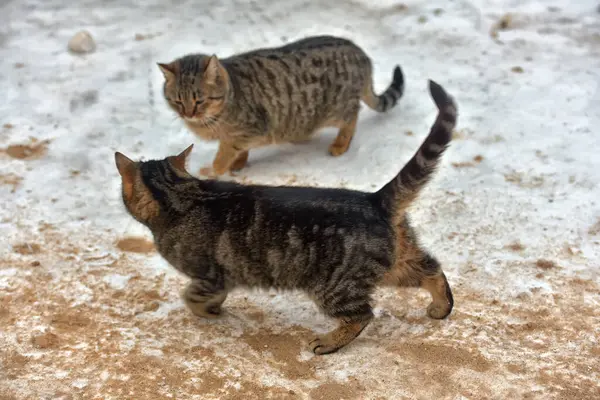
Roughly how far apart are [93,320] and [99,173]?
183 centimetres

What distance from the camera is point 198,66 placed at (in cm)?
529

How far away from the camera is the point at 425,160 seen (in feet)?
11.5

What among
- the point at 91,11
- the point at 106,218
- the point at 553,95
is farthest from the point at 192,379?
the point at 91,11

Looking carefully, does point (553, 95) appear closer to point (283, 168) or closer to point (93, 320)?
point (283, 168)

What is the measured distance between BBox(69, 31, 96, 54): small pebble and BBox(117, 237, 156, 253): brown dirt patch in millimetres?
3130

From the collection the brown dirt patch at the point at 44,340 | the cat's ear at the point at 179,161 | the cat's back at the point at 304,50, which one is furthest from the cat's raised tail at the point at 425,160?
the cat's back at the point at 304,50

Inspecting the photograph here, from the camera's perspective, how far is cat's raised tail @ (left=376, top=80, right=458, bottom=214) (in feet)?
11.2

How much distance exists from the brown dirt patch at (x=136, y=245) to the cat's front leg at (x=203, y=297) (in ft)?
2.98

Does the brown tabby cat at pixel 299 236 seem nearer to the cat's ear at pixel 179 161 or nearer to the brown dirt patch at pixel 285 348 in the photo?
the cat's ear at pixel 179 161

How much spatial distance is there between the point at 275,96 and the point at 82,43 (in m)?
2.66

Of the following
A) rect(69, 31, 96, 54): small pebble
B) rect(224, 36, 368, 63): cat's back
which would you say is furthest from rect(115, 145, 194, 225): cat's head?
rect(69, 31, 96, 54): small pebble

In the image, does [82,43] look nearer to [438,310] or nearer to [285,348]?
[285,348]

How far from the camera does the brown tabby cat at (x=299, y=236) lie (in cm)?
354

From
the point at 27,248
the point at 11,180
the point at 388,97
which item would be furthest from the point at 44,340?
the point at 388,97
